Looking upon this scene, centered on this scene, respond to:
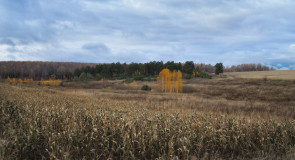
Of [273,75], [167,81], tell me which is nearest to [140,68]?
[167,81]

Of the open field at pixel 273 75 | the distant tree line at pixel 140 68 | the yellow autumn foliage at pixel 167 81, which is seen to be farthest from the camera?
the distant tree line at pixel 140 68

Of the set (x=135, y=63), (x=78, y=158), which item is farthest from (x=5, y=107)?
(x=135, y=63)

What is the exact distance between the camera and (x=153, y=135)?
742 centimetres

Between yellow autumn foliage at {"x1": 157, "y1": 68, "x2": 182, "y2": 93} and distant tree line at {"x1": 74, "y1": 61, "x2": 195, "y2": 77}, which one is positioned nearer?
yellow autumn foliage at {"x1": 157, "y1": 68, "x2": 182, "y2": 93}

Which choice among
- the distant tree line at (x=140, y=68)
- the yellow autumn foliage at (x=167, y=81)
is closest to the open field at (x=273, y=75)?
the distant tree line at (x=140, y=68)

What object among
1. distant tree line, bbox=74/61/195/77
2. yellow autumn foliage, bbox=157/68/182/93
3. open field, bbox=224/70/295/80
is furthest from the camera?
distant tree line, bbox=74/61/195/77

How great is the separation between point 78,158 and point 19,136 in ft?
8.07

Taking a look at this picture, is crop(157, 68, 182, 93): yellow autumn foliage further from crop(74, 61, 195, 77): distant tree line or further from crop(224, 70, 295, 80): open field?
crop(224, 70, 295, 80): open field

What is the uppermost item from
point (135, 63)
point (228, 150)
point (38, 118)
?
point (135, 63)

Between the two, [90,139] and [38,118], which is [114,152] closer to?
[90,139]

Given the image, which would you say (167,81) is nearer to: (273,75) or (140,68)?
(140,68)

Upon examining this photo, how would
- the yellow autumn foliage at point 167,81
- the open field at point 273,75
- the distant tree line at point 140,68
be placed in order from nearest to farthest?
the yellow autumn foliage at point 167,81 < the open field at point 273,75 < the distant tree line at point 140,68

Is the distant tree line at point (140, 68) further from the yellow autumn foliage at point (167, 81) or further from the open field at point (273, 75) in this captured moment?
the yellow autumn foliage at point (167, 81)

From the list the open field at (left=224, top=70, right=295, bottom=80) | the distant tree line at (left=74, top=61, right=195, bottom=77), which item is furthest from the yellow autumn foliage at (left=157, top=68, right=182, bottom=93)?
the open field at (left=224, top=70, right=295, bottom=80)
